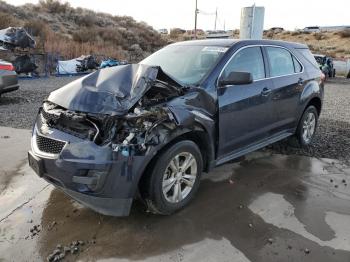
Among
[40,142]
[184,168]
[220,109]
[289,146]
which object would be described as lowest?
[289,146]

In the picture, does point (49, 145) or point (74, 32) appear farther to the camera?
point (74, 32)

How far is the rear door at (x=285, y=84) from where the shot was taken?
5.27 metres

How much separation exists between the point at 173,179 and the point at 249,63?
1.98m

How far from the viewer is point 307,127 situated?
637cm

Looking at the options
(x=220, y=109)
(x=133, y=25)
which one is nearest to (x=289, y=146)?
(x=220, y=109)

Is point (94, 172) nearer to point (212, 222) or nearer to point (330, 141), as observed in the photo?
point (212, 222)

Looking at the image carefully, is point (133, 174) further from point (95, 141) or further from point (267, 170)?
point (267, 170)

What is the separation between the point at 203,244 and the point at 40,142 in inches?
74.3

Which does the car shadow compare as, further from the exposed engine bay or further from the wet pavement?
the exposed engine bay

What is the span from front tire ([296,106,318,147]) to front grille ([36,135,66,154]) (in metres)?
4.00

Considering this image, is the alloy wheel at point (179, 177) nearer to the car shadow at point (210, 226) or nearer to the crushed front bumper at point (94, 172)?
the car shadow at point (210, 226)

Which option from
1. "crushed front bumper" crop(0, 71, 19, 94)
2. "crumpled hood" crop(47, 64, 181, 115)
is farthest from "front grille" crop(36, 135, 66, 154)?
"crushed front bumper" crop(0, 71, 19, 94)

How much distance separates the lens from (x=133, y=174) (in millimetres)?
3396

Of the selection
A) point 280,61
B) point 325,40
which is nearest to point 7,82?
point 280,61
